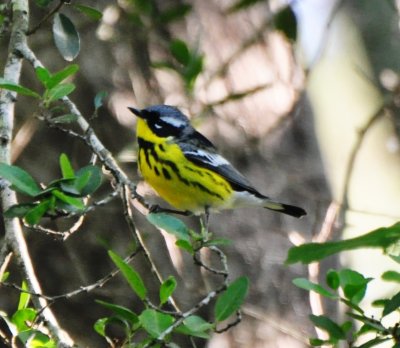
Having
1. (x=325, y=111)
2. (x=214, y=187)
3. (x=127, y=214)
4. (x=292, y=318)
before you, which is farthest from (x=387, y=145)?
(x=127, y=214)

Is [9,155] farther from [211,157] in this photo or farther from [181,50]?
[211,157]

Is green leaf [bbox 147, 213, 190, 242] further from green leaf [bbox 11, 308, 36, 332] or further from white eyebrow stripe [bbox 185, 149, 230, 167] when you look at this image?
white eyebrow stripe [bbox 185, 149, 230, 167]

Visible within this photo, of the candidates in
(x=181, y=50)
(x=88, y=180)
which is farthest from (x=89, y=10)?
(x=88, y=180)

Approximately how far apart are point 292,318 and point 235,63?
1.13m

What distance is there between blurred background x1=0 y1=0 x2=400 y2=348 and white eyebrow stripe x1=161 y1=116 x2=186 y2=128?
0.07 meters

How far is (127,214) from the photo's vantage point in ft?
6.89

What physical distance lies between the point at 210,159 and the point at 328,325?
1.43 metres

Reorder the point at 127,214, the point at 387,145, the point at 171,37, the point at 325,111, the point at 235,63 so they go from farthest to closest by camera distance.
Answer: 1. the point at 325,111
2. the point at 387,145
3. the point at 235,63
4. the point at 171,37
5. the point at 127,214

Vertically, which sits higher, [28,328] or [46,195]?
[46,195]

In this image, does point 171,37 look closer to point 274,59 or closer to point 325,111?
point 274,59

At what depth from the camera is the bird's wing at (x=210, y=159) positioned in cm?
318

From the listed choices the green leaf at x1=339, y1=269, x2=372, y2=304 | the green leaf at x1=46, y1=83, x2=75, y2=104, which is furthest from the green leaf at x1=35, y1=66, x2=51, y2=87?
the green leaf at x1=339, y1=269, x2=372, y2=304

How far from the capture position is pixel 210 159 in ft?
10.6

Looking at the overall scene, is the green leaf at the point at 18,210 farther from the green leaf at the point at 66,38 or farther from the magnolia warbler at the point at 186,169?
the magnolia warbler at the point at 186,169
